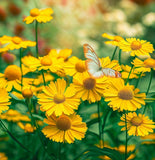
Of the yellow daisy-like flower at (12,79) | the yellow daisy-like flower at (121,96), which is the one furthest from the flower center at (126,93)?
the yellow daisy-like flower at (12,79)

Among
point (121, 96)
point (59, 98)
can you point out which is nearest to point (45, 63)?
point (59, 98)

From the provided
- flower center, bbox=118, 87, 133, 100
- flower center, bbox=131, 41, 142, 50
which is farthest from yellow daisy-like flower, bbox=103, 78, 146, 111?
flower center, bbox=131, 41, 142, 50

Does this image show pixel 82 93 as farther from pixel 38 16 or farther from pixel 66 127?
pixel 38 16

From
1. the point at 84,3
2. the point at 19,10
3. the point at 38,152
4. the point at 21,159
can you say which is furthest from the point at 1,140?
the point at 84,3

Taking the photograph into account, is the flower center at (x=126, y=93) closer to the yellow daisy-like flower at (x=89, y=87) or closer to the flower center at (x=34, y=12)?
the yellow daisy-like flower at (x=89, y=87)

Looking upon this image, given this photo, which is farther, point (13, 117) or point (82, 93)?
point (13, 117)

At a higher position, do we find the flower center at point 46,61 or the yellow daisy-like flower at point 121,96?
the flower center at point 46,61

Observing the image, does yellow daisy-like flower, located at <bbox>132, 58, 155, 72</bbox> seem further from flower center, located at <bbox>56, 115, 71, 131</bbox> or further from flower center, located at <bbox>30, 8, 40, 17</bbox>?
flower center, located at <bbox>30, 8, 40, 17</bbox>
